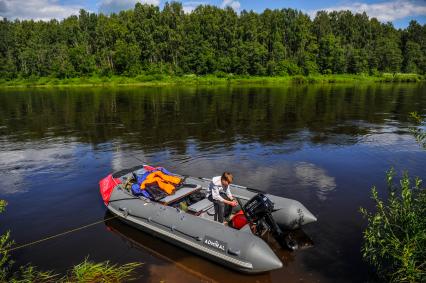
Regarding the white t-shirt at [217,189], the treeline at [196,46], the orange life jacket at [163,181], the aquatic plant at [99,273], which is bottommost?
the aquatic plant at [99,273]

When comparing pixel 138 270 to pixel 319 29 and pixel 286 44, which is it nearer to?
pixel 286 44

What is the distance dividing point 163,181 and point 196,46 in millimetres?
88782

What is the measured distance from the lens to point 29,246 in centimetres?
1124

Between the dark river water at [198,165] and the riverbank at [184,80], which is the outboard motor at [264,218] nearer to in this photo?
the dark river water at [198,165]

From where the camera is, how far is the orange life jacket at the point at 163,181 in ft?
41.2

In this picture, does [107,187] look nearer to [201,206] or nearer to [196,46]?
[201,206]

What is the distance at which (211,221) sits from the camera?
1014 cm

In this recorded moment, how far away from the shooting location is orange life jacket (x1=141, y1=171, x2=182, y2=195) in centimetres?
1255

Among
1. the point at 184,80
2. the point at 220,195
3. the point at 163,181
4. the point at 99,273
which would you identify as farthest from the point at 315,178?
the point at 184,80

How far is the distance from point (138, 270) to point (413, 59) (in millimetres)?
119039

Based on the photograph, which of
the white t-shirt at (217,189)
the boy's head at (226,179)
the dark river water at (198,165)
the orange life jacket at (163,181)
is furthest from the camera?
the orange life jacket at (163,181)

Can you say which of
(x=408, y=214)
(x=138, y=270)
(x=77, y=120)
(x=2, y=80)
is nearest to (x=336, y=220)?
(x=408, y=214)

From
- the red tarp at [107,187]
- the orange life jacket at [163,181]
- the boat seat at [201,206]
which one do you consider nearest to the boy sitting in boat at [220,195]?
the boat seat at [201,206]

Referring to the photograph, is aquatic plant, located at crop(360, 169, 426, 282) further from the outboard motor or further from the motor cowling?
the motor cowling
